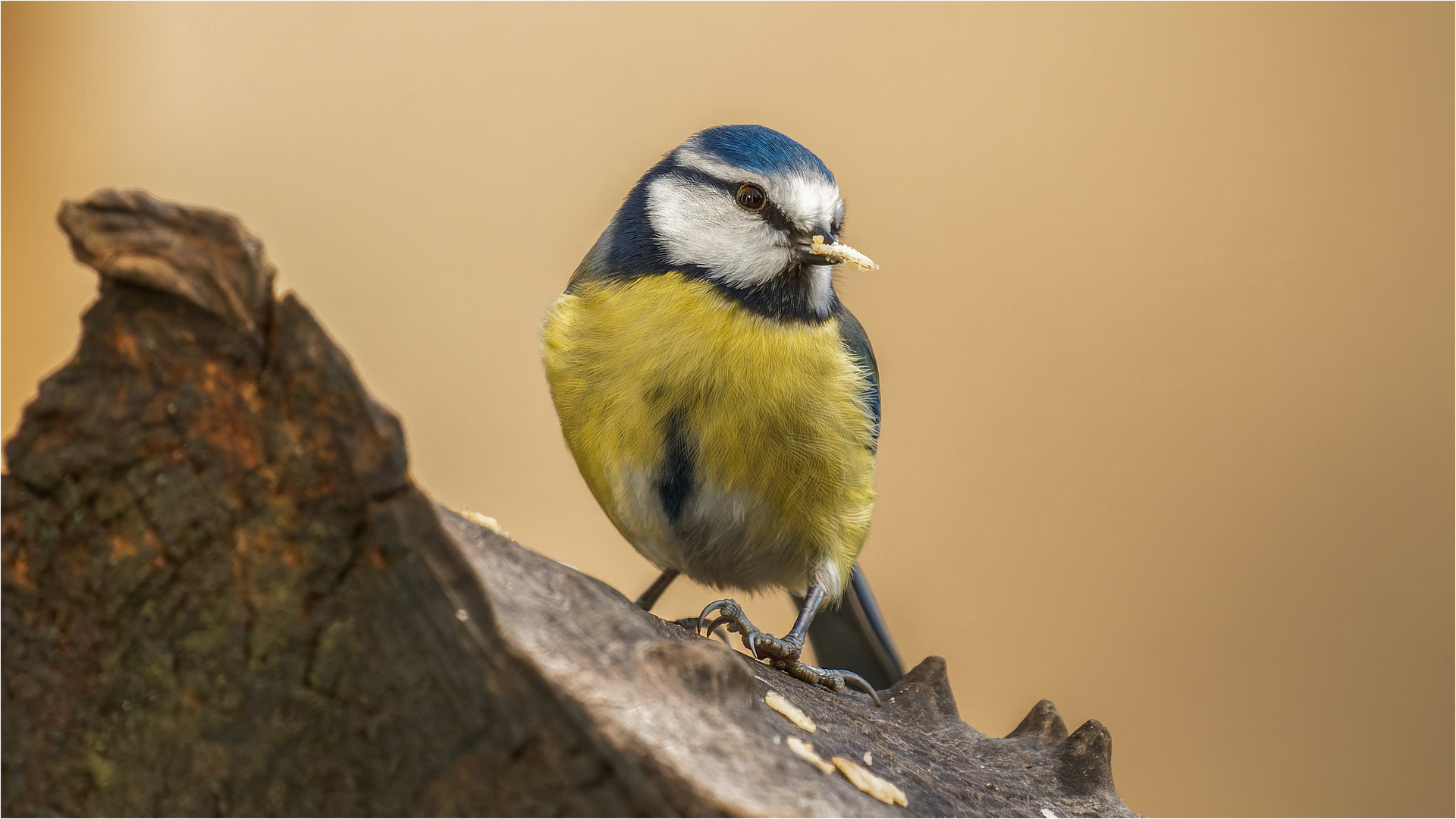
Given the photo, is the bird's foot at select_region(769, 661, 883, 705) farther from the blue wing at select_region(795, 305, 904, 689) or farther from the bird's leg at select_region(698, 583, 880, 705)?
the blue wing at select_region(795, 305, 904, 689)

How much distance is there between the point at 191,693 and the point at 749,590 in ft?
2.28

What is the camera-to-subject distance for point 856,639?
1.16 metres

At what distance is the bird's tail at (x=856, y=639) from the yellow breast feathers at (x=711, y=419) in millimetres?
227

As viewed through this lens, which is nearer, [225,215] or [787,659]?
[225,215]

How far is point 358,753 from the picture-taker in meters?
0.45

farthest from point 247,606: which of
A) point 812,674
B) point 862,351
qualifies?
point 862,351

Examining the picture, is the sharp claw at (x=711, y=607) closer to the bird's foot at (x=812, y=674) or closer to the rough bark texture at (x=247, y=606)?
the bird's foot at (x=812, y=674)

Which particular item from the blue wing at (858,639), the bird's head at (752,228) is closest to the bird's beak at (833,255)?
the bird's head at (752,228)

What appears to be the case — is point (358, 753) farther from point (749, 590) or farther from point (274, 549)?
point (749, 590)

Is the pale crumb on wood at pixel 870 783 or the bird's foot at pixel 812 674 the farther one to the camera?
the bird's foot at pixel 812 674

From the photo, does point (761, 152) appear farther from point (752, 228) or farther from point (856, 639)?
point (856, 639)

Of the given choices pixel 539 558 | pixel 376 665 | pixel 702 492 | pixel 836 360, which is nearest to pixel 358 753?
pixel 376 665

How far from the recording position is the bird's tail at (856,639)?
114 centimetres

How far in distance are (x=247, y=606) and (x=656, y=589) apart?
680mm
